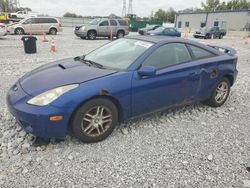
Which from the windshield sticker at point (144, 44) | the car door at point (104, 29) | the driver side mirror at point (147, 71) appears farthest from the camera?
the car door at point (104, 29)

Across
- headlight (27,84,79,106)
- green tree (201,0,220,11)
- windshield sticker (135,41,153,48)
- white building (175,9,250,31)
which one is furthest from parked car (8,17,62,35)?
green tree (201,0,220,11)

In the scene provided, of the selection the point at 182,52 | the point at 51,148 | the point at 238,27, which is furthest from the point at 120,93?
the point at 238,27

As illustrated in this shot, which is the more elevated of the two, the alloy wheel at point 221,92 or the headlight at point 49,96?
the headlight at point 49,96

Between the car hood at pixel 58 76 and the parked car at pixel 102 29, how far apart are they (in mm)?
15306

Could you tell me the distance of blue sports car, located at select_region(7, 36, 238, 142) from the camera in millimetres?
2750

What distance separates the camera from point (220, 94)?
14.6 feet

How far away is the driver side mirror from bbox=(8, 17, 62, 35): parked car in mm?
18660

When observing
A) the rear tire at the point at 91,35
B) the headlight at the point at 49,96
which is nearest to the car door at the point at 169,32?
the rear tire at the point at 91,35

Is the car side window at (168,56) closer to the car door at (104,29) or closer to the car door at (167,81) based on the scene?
the car door at (167,81)

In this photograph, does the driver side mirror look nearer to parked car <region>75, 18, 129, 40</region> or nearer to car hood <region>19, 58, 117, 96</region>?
car hood <region>19, 58, 117, 96</region>

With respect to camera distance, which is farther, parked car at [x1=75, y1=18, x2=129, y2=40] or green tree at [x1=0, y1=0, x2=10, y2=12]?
green tree at [x1=0, y1=0, x2=10, y2=12]

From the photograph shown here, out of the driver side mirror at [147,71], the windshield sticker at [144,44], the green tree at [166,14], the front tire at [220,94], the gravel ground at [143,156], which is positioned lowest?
the gravel ground at [143,156]

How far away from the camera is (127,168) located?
106 inches

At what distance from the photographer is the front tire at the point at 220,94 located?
14.3 ft
